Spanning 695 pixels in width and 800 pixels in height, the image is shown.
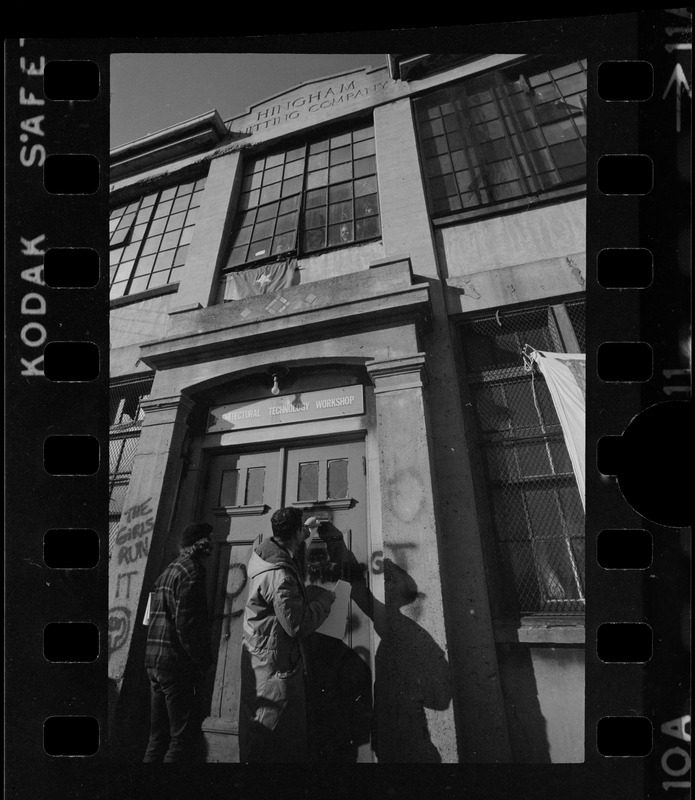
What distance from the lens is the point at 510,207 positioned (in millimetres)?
5699

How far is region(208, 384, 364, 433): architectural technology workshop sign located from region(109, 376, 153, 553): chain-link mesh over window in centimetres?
126

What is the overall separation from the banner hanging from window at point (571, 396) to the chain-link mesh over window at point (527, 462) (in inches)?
15.2

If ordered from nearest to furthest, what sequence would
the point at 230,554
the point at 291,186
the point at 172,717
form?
the point at 172,717
the point at 230,554
the point at 291,186

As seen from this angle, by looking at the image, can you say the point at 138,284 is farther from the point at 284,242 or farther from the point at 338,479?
the point at 338,479

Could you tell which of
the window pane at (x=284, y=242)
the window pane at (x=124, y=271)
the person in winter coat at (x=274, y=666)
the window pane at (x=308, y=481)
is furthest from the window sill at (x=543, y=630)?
the window pane at (x=124, y=271)

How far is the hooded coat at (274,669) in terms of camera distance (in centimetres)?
355

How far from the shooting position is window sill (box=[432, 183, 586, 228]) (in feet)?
18.0

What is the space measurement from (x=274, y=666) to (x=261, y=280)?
4.97 m

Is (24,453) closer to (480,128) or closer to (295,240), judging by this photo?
(295,240)

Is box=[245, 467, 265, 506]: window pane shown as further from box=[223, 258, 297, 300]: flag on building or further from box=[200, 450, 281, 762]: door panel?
box=[223, 258, 297, 300]: flag on building

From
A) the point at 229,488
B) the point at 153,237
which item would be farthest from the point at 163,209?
the point at 229,488

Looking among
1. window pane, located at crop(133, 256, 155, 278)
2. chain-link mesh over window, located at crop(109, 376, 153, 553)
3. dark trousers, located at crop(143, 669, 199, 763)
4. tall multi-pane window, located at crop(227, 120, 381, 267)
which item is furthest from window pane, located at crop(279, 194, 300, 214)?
dark trousers, located at crop(143, 669, 199, 763)

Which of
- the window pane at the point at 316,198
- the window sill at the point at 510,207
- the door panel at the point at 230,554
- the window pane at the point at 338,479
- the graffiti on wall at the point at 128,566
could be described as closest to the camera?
the door panel at the point at 230,554

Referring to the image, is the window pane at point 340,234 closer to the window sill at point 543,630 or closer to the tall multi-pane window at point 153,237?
the tall multi-pane window at point 153,237
